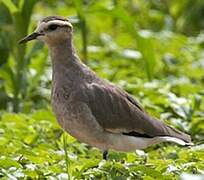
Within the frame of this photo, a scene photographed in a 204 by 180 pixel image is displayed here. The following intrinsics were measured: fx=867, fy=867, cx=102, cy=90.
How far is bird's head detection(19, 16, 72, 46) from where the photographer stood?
16.3ft

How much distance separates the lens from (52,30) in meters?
4.99

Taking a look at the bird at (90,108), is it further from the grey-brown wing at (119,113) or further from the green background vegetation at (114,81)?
the green background vegetation at (114,81)

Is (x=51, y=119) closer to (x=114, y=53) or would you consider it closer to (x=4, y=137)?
(x=4, y=137)

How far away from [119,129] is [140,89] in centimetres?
177

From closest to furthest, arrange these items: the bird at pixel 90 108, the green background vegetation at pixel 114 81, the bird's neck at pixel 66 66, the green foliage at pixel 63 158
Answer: the green foliage at pixel 63 158
the green background vegetation at pixel 114 81
the bird at pixel 90 108
the bird's neck at pixel 66 66

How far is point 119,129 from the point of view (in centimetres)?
491

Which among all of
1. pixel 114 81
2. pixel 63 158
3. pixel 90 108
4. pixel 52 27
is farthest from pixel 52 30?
pixel 114 81

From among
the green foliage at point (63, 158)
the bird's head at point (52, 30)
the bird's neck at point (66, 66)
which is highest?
the bird's head at point (52, 30)

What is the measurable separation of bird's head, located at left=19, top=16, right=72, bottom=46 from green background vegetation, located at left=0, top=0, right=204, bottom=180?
0.58m

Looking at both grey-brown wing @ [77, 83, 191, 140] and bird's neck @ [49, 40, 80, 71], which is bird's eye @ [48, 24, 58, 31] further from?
grey-brown wing @ [77, 83, 191, 140]

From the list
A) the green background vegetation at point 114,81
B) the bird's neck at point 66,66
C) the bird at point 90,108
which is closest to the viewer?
the green background vegetation at point 114,81

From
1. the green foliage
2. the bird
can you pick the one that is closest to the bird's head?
the bird

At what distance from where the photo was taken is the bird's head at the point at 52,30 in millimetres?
4965

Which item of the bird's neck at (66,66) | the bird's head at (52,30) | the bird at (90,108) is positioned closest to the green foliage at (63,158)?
the bird at (90,108)
